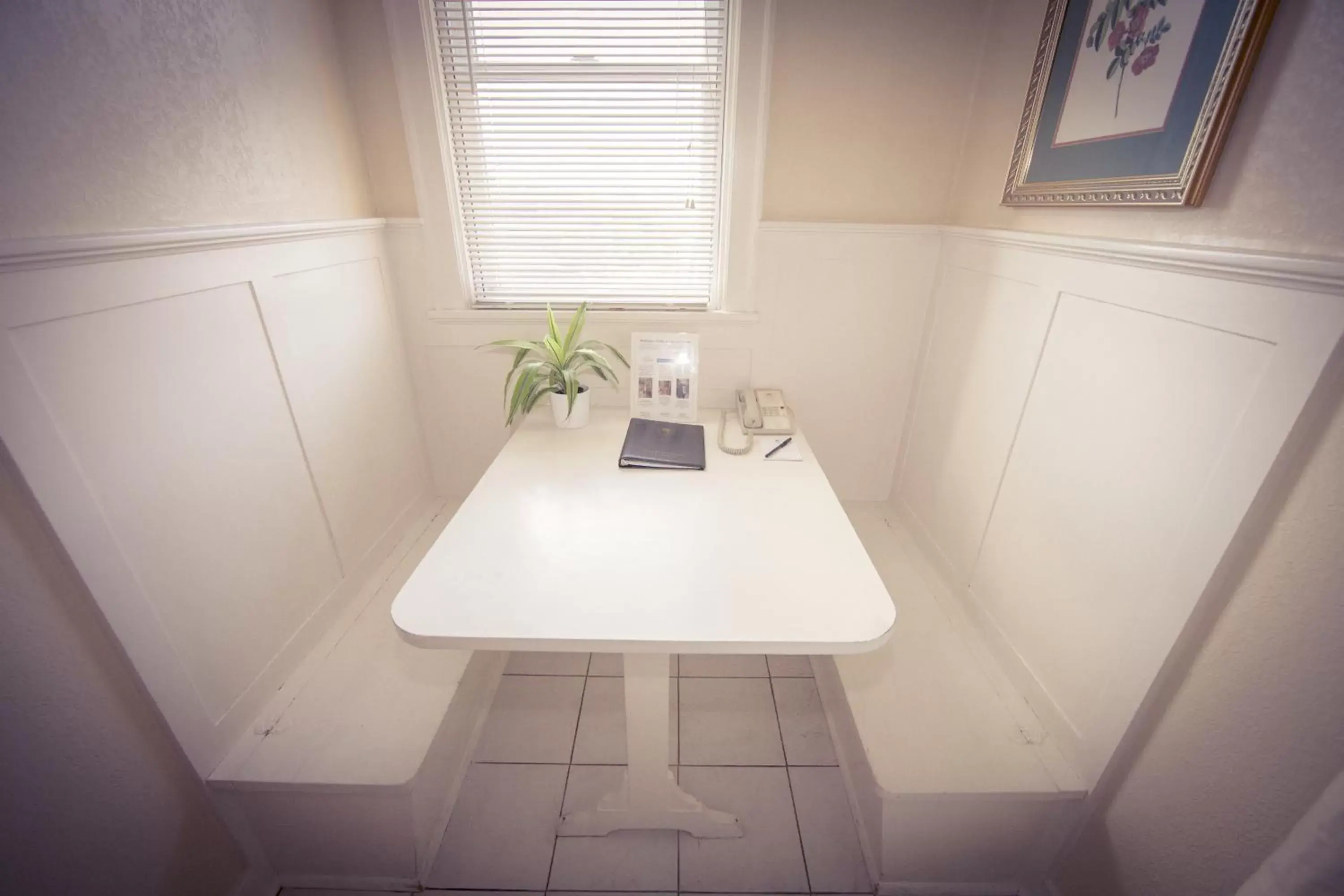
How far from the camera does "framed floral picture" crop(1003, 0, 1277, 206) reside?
883mm

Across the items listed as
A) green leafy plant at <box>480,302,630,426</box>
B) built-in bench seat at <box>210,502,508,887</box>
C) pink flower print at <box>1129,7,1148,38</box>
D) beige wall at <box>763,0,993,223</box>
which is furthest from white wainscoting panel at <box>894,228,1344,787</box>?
built-in bench seat at <box>210,502,508,887</box>

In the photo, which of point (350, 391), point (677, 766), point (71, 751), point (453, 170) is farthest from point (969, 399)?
point (71, 751)

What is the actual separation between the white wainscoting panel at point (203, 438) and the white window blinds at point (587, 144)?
456 mm

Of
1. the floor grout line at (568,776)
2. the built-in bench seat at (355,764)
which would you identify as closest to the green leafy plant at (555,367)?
the built-in bench seat at (355,764)

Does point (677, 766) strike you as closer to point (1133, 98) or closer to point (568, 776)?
point (568, 776)

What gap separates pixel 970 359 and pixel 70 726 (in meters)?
2.26

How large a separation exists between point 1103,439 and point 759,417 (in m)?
0.93

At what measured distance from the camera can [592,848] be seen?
4.52 feet

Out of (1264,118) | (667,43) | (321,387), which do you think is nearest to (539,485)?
(321,387)

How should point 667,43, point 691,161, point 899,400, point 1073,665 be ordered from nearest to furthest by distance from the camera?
point 1073,665 → point 667,43 → point 691,161 → point 899,400

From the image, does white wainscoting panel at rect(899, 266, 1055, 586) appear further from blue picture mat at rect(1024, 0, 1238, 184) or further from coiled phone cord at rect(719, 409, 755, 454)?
coiled phone cord at rect(719, 409, 755, 454)

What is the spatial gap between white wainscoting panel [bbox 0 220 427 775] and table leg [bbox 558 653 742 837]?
0.89 meters

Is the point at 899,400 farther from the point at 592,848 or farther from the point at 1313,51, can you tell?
the point at 592,848

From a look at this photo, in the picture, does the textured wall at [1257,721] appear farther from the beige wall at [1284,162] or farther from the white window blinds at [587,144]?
the white window blinds at [587,144]
